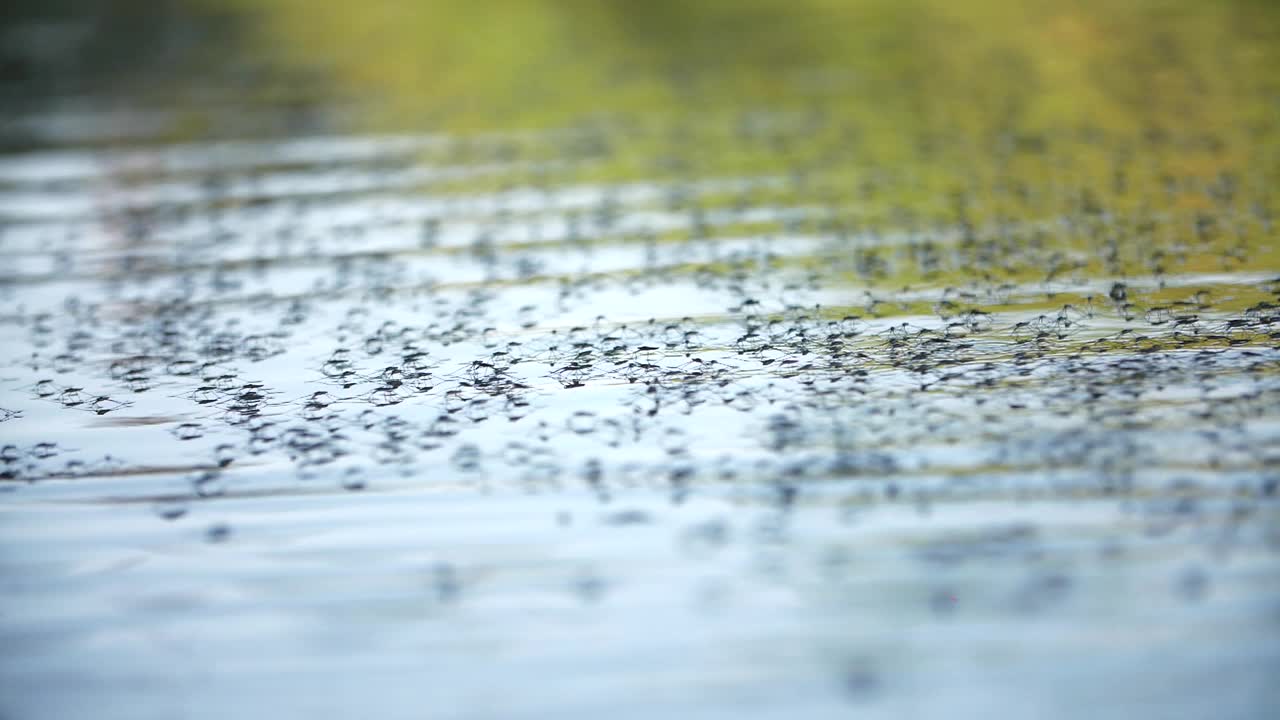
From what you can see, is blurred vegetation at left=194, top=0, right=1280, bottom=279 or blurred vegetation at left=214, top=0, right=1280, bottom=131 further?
blurred vegetation at left=214, top=0, right=1280, bottom=131

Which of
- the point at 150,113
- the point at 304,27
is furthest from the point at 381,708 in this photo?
the point at 304,27

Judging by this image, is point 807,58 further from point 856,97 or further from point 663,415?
point 663,415

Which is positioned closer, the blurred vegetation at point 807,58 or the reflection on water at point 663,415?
the reflection on water at point 663,415

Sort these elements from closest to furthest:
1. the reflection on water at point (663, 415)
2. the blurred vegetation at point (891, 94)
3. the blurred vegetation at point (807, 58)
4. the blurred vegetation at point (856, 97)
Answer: the reflection on water at point (663, 415)
the blurred vegetation at point (856, 97)
the blurred vegetation at point (891, 94)
the blurred vegetation at point (807, 58)

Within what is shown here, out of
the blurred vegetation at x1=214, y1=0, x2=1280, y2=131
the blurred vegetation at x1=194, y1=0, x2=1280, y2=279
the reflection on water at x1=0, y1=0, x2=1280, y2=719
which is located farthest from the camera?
the blurred vegetation at x1=214, y1=0, x2=1280, y2=131

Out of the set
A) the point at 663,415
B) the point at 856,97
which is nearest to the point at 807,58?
the point at 856,97

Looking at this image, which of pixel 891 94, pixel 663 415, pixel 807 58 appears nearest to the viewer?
pixel 663 415

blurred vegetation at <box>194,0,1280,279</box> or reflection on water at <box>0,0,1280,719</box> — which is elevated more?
blurred vegetation at <box>194,0,1280,279</box>

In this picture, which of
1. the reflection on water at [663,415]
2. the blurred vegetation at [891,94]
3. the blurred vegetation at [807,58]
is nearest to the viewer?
the reflection on water at [663,415]
